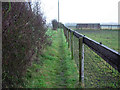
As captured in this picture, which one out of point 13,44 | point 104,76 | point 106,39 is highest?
point 13,44

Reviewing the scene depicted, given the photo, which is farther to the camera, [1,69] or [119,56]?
[1,69]

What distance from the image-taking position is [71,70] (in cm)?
495

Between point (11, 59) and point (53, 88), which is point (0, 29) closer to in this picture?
point (11, 59)

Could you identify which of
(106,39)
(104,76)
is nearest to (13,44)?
(104,76)

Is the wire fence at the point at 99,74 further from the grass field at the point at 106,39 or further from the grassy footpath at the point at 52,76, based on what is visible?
the grass field at the point at 106,39

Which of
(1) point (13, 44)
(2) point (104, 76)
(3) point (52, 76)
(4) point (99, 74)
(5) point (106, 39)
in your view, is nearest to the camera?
(2) point (104, 76)

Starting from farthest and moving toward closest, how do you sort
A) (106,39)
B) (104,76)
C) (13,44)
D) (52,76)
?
1. (106,39)
2. (52,76)
3. (13,44)
4. (104,76)

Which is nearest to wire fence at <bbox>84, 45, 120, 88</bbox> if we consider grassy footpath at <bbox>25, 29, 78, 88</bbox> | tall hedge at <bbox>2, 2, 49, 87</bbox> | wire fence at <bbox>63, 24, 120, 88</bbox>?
wire fence at <bbox>63, 24, 120, 88</bbox>

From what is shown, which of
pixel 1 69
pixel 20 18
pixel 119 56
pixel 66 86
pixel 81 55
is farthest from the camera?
pixel 66 86

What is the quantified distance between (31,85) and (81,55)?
4.08 feet

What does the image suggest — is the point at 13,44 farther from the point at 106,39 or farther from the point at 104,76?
the point at 106,39

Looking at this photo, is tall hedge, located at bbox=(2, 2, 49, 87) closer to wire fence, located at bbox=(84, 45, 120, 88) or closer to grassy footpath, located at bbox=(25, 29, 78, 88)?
grassy footpath, located at bbox=(25, 29, 78, 88)

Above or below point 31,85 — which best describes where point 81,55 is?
above

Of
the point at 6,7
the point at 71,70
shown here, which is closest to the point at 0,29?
the point at 6,7
